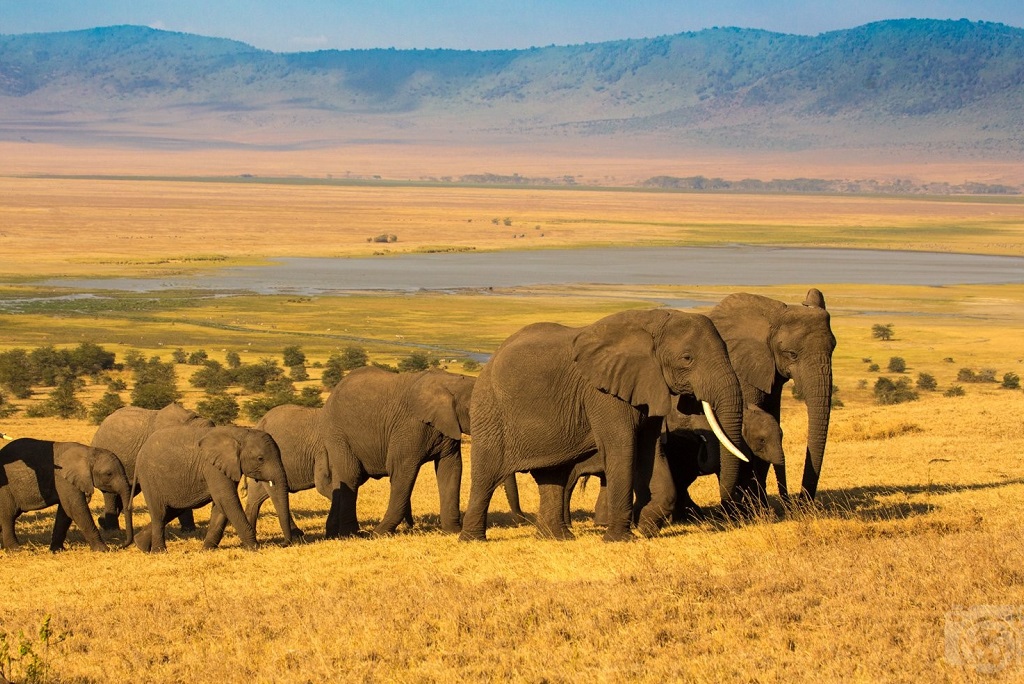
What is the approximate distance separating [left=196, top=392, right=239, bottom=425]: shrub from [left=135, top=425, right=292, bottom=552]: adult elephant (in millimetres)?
14584

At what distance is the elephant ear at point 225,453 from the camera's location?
15.8m

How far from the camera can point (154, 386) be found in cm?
3616

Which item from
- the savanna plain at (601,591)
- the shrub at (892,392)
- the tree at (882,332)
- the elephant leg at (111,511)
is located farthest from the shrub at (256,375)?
the tree at (882,332)

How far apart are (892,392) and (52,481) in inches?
1036

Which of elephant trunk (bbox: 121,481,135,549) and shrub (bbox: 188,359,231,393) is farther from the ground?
elephant trunk (bbox: 121,481,135,549)

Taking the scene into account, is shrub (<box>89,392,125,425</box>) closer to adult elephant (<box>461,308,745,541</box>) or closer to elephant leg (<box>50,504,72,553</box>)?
elephant leg (<box>50,504,72,553</box>)

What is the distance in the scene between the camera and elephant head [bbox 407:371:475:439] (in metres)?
→ 16.2

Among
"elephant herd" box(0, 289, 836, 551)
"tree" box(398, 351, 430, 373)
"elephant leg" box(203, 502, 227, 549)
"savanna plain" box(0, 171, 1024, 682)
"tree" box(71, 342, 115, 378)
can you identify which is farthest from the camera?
"tree" box(71, 342, 115, 378)

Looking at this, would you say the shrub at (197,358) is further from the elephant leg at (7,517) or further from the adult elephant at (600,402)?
the adult elephant at (600,402)

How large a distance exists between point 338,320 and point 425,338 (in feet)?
22.1

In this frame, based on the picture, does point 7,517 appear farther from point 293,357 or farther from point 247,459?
point 293,357

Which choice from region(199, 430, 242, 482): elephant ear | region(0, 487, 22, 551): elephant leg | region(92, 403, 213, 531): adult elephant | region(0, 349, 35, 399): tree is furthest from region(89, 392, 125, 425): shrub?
region(199, 430, 242, 482): elephant ear

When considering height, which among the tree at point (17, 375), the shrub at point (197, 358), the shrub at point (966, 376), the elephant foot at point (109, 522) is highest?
the elephant foot at point (109, 522)

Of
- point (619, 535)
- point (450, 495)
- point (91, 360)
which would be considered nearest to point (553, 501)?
point (619, 535)
